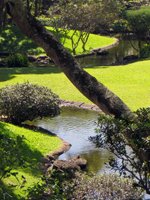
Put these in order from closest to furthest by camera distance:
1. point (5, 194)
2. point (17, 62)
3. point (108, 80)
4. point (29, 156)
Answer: point (5, 194) < point (29, 156) < point (108, 80) < point (17, 62)

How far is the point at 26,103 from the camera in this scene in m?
21.4

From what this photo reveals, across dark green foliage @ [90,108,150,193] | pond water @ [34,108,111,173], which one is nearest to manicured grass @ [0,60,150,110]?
pond water @ [34,108,111,173]

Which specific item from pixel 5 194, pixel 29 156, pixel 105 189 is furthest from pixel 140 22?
pixel 5 194

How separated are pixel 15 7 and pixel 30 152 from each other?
10094 mm

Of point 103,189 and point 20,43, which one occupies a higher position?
point 103,189

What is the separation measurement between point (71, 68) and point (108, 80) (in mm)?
25339

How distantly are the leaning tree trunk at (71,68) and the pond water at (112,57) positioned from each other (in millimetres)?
34078

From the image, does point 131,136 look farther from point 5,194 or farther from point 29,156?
point 29,156

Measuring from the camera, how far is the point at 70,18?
47531 mm

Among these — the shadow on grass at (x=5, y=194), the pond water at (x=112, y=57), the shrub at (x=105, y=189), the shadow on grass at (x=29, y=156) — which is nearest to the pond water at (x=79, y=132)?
the shadow on grass at (x=29, y=156)

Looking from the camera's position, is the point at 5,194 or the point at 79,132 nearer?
the point at 5,194

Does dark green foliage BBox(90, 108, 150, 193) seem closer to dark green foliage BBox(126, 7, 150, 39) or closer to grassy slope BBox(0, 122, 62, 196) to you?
grassy slope BBox(0, 122, 62, 196)

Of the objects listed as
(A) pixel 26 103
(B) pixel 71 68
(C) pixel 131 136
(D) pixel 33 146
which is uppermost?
(B) pixel 71 68

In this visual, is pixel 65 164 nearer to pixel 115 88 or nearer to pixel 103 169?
pixel 103 169
